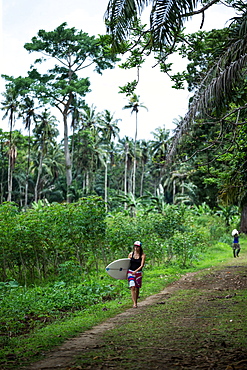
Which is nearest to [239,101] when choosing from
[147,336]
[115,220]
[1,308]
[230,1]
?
[230,1]

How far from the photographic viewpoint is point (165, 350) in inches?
184

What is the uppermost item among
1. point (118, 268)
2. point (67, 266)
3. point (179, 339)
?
point (118, 268)

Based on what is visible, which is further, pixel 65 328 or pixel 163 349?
pixel 65 328

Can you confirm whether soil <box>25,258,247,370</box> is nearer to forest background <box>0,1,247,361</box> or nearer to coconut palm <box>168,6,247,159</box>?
forest background <box>0,1,247,361</box>

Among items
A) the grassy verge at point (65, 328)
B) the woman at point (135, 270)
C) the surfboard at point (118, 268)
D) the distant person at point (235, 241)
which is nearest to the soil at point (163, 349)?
the grassy verge at point (65, 328)

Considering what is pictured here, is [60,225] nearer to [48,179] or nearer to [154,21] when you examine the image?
[154,21]

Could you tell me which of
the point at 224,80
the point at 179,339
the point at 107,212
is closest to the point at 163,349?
the point at 179,339

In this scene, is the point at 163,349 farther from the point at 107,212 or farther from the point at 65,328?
the point at 107,212

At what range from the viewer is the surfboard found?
932cm

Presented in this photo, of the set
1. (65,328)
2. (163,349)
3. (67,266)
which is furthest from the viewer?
(67,266)

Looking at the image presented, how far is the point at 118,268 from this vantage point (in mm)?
9352

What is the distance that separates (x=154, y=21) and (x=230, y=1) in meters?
3.43

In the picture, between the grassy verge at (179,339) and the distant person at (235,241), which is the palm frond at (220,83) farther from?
the distant person at (235,241)

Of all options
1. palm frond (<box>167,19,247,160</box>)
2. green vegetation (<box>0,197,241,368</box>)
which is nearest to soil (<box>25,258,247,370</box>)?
green vegetation (<box>0,197,241,368</box>)
